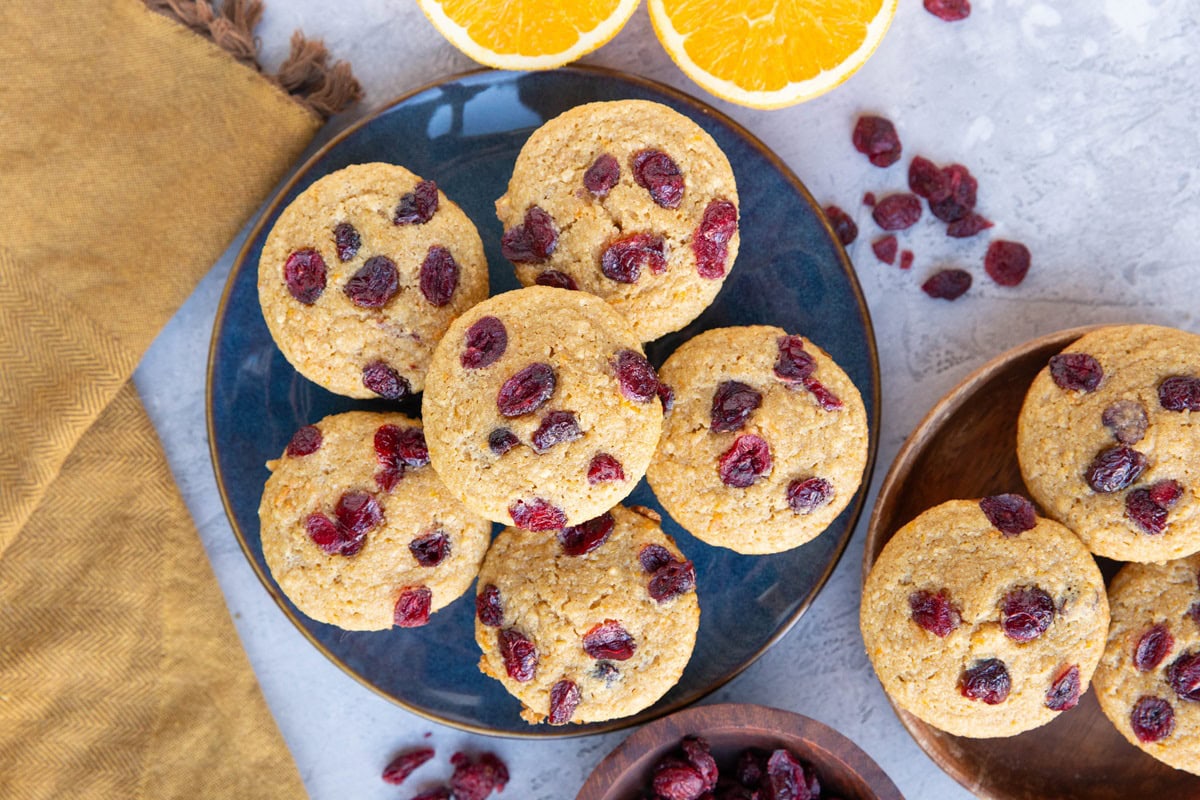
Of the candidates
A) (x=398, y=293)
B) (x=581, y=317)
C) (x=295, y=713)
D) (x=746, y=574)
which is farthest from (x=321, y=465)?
(x=746, y=574)

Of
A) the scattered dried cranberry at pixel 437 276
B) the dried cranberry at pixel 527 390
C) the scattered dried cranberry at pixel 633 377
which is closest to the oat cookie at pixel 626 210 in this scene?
the scattered dried cranberry at pixel 437 276

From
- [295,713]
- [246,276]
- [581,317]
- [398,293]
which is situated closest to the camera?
[581,317]

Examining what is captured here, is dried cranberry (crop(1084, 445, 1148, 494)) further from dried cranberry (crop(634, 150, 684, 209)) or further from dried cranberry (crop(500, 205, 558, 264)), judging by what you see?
dried cranberry (crop(500, 205, 558, 264))

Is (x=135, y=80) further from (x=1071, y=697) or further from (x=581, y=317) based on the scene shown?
(x=1071, y=697)

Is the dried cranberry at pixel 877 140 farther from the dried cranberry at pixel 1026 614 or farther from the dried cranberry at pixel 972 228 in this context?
the dried cranberry at pixel 1026 614

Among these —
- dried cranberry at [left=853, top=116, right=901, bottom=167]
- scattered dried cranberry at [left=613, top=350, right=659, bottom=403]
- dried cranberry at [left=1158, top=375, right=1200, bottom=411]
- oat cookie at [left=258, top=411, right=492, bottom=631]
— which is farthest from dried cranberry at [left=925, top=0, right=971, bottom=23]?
oat cookie at [left=258, top=411, right=492, bottom=631]

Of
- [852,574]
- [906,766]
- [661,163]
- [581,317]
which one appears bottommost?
[906,766]
